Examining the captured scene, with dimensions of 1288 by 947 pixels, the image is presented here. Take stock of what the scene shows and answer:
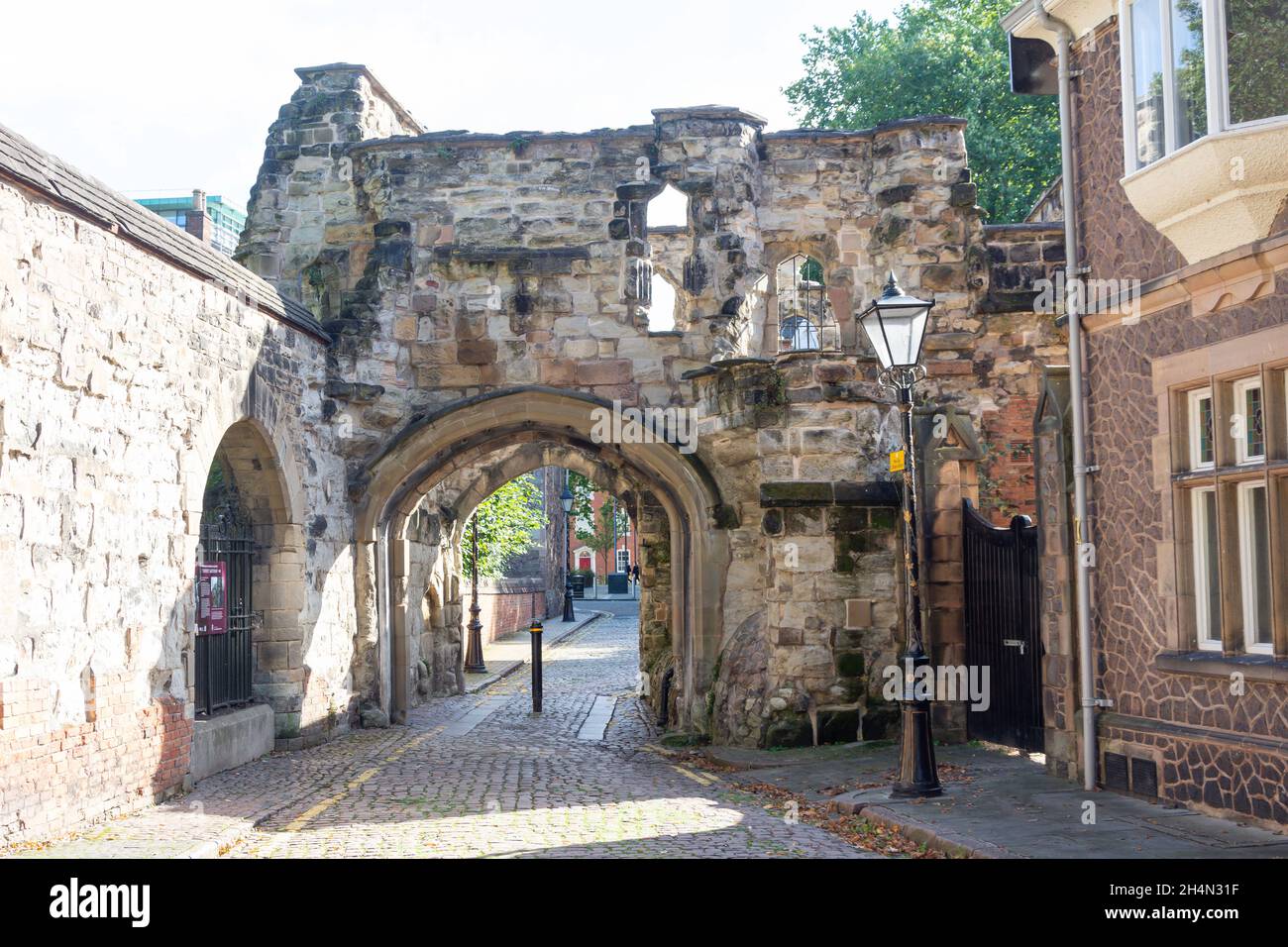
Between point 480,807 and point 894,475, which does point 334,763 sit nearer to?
point 480,807

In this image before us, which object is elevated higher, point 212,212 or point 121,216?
point 212,212

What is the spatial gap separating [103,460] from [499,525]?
18816mm

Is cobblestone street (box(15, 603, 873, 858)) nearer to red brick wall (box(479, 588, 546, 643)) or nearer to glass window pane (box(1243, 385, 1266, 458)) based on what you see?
glass window pane (box(1243, 385, 1266, 458))

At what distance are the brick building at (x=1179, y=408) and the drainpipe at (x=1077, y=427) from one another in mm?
61

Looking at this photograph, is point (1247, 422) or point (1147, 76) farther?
point (1147, 76)

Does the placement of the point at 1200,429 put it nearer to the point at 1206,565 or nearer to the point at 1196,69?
the point at 1206,565

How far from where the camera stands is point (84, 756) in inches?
357

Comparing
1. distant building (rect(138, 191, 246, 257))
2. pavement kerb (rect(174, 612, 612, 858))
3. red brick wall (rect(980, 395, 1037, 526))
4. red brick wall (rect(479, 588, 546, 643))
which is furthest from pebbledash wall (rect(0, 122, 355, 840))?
distant building (rect(138, 191, 246, 257))

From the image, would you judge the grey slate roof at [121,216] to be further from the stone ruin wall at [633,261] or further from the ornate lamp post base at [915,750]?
the ornate lamp post base at [915,750]

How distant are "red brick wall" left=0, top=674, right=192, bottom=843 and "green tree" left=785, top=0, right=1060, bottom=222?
21.3 m

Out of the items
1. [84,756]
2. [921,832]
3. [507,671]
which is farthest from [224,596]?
[507,671]

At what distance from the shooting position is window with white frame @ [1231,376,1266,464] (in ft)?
26.3

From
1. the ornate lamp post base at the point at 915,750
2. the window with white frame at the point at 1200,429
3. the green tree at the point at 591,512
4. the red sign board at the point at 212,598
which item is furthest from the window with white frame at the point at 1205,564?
the green tree at the point at 591,512

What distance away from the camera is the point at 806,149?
16141 mm
